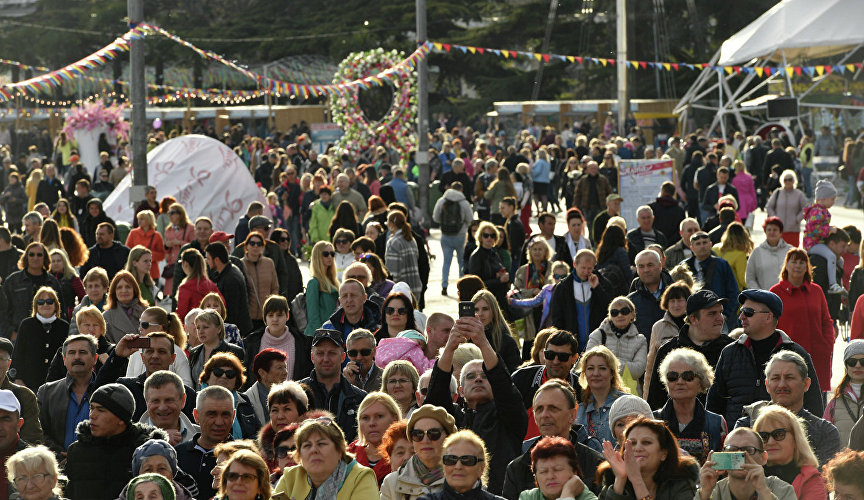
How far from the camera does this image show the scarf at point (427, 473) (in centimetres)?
634

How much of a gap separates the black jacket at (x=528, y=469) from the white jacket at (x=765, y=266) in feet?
19.7

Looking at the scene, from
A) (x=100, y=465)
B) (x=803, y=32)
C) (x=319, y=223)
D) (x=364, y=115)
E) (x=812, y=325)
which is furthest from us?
(x=803, y=32)

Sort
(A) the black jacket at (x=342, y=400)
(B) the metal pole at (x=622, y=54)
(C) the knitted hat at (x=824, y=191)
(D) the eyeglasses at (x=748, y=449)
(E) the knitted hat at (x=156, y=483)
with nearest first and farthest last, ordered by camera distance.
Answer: (E) the knitted hat at (x=156, y=483)
(D) the eyeglasses at (x=748, y=449)
(A) the black jacket at (x=342, y=400)
(C) the knitted hat at (x=824, y=191)
(B) the metal pole at (x=622, y=54)

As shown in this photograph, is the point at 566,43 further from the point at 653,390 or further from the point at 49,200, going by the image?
the point at 653,390

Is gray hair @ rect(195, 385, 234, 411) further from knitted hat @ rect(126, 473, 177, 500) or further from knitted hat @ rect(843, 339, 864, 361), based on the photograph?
knitted hat @ rect(843, 339, 864, 361)

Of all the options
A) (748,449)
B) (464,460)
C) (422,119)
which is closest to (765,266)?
(748,449)

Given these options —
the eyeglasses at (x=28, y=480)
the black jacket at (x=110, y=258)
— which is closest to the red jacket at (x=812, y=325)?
the eyeglasses at (x=28, y=480)

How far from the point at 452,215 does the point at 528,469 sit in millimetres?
12289

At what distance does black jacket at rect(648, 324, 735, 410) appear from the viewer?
8.96 meters

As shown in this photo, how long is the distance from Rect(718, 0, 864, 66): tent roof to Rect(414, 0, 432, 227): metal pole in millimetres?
12958

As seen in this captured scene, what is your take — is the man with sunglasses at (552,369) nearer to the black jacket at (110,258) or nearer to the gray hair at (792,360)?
the gray hair at (792,360)

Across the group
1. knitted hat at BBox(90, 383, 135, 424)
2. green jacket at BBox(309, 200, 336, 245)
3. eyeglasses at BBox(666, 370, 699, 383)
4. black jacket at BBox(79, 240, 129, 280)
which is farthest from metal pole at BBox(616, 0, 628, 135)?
knitted hat at BBox(90, 383, 135, 424)

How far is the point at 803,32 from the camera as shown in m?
35.9

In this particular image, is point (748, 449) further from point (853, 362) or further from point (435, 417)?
point (853, 362)
